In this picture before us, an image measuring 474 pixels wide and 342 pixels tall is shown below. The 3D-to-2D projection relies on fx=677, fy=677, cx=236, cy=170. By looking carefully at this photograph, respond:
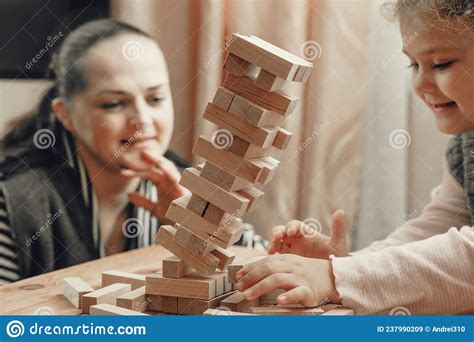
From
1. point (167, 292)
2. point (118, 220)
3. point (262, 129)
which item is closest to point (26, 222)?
point (118, 220)

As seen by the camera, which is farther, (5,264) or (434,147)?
(434,147)

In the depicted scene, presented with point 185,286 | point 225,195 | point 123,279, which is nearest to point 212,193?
point 225,195

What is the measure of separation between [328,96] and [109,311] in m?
1.01

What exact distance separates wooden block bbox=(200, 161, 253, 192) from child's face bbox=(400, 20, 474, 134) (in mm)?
355

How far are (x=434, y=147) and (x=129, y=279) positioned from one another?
3.24 ft

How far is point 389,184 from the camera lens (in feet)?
5.53

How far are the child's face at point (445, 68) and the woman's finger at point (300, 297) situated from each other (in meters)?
0.38

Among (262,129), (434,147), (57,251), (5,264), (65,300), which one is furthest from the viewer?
(434,147)

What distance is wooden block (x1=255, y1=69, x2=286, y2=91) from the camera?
0.76 meters

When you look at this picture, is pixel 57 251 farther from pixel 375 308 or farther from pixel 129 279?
pixel 375 308
